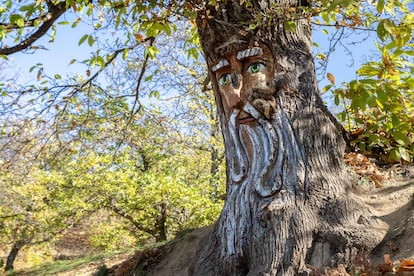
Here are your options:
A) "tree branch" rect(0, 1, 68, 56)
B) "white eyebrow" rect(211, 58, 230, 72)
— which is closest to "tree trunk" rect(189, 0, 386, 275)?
"white eyebrow" rect(211, 58, 230, 72)

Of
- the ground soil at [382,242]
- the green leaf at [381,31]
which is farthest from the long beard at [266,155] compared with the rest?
the green leaf at [381,31]

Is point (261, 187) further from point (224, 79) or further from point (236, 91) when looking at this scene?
point (224, 79)

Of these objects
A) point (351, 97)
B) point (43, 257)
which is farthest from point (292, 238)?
point (43, 257)

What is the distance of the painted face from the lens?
3161mm

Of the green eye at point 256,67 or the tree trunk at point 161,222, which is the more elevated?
the green eye at point 256,67

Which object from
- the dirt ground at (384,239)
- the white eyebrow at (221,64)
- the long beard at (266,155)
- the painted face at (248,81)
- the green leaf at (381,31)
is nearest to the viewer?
the green leaf at (381,31)

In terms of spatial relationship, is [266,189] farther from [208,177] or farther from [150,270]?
[208,177]

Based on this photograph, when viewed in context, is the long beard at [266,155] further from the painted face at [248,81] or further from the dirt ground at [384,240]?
the dirt ground at [384,240]

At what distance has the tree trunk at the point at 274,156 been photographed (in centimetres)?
262

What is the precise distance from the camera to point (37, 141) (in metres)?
4.77

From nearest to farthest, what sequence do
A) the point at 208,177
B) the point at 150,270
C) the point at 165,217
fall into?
the point at 150,270 < the point at 165,217 < the point at 208,177

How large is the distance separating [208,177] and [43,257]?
666 cm

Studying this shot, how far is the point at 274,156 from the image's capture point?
2.97m

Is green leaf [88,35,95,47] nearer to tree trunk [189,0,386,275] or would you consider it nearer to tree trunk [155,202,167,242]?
tree trunk [189,0,386,275]
